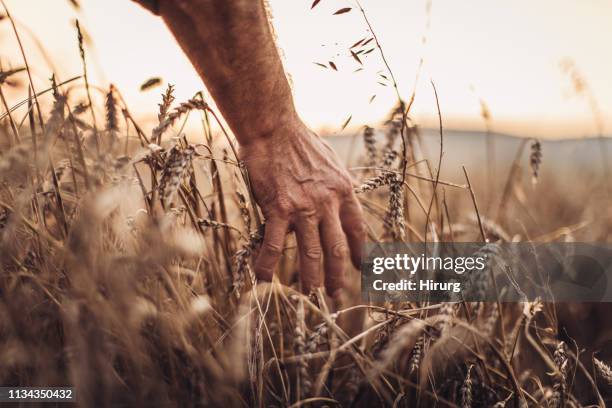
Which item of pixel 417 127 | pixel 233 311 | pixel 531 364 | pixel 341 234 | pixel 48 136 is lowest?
pixel 531 364

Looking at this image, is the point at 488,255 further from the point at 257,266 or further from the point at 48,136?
the point at 48,136

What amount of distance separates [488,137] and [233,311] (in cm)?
92

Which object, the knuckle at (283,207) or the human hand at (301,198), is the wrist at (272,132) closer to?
the human hand at (301,198)

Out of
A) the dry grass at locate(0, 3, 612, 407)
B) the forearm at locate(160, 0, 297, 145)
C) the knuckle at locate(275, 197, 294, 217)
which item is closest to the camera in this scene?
the dry grass at locate(0, 3, 612, 407)

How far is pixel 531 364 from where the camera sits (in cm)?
126

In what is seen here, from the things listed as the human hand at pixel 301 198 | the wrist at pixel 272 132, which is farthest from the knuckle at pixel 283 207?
the wrist at pixel 272 132

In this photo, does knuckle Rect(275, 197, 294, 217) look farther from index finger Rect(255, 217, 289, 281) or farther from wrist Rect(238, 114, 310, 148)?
wrist Rect(238, 114, 310, 148)

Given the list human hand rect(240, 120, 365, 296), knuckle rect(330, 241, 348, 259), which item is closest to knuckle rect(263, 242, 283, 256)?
human hand rect(240, 120, 365, 296)

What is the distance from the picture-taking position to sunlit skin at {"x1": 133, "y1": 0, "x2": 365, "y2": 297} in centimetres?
87

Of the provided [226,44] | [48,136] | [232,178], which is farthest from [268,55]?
[48,136]

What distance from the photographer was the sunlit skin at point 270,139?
2.85 feet

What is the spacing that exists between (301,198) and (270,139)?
14cm

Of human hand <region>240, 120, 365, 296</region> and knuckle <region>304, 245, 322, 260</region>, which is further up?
human hand <region>240, 120, 365, 296</region>

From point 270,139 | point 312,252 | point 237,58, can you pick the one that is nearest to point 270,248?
point 312,252
